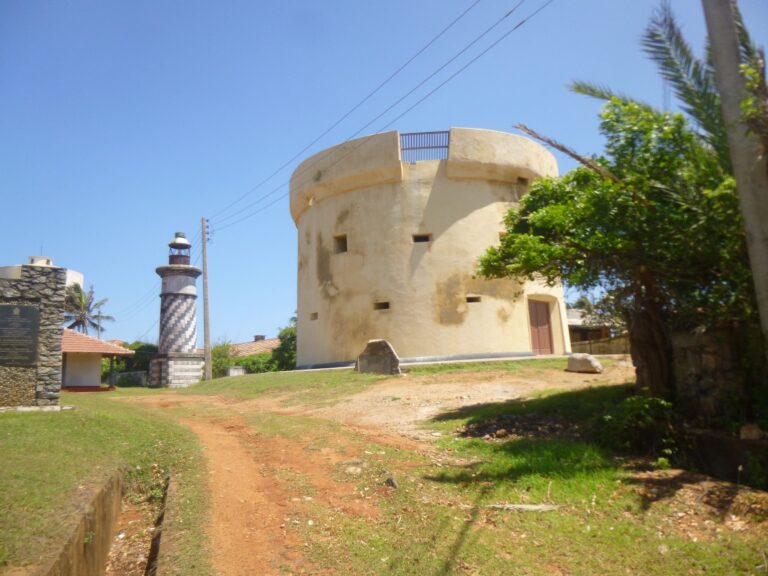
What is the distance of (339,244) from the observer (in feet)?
66.1

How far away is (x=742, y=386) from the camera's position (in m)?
6.29

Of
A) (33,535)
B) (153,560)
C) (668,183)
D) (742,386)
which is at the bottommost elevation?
(153,560)

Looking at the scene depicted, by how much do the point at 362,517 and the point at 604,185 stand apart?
475cm

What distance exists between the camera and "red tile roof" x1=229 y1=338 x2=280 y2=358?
43281 mm

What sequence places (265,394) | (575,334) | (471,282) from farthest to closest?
(575,334), (471,282), (265,394)

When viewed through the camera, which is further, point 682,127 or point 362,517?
point 682,127

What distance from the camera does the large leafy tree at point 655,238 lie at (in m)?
5.97

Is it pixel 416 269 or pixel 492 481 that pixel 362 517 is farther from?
pixel 416 269

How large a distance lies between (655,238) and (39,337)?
9.28 m

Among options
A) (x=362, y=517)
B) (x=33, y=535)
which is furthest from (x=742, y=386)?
(x=33, y=535)

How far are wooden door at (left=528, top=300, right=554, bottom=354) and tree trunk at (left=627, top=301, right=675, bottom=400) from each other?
11.8 m

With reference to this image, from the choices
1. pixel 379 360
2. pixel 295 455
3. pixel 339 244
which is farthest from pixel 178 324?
pixel 295 455

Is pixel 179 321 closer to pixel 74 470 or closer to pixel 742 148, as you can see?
pixel 74 470

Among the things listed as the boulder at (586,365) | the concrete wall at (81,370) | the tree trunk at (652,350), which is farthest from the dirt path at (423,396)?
the concrete wall at (81,370)
